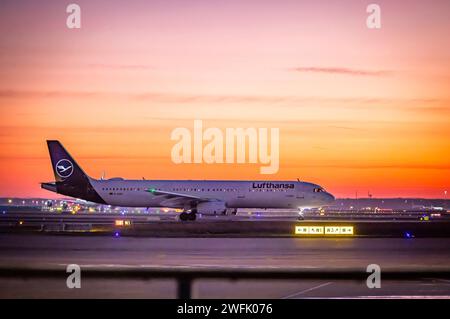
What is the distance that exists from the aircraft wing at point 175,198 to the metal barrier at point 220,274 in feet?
171

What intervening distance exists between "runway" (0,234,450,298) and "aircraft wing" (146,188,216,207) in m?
31.5

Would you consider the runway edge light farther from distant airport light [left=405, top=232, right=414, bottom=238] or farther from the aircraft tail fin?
the aircraft tail fin

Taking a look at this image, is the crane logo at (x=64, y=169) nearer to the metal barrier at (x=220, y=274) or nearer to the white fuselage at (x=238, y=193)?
the white fuselage at (x=238, y=193)

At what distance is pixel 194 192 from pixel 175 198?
2.37 meters

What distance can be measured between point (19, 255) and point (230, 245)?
11425 millimetres

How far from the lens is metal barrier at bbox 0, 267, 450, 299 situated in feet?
69.7

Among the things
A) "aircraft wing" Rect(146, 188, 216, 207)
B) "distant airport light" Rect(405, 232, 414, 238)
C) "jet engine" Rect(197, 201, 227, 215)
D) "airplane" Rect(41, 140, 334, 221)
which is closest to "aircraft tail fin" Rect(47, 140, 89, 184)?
"airplane" Rect(41, 140, 334, 221)

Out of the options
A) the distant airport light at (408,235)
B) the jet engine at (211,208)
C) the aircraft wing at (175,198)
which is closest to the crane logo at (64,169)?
the aircraft wing at (175,198)

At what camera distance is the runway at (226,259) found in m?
19.1
